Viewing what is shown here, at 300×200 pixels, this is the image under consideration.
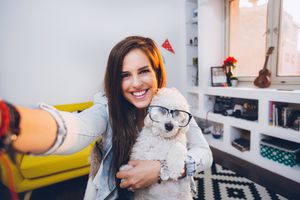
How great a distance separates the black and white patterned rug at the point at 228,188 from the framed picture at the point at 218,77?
4.15 feet

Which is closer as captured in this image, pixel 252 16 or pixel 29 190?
pixel 29 190

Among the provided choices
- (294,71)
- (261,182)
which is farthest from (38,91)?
(294,71)

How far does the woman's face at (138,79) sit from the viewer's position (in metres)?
0.79

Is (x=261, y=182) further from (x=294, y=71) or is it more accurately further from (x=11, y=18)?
(x=11, y=18)

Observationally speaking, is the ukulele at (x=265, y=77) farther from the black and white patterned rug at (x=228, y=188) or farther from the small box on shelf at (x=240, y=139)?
the black and white patterned rug at (x=228, y=188)

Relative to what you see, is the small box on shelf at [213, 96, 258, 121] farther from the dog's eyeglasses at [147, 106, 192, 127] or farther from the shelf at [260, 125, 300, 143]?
the dog's eyeglasses at [147, 106, 192, 127]

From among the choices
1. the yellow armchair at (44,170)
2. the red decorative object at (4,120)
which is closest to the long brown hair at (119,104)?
the red decorative object at (4,120)

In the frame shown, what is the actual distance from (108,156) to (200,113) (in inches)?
90.9

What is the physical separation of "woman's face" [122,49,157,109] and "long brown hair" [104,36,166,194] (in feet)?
0.07

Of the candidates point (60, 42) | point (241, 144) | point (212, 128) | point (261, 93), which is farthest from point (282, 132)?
point (60, 42)

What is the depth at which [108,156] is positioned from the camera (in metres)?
0.80

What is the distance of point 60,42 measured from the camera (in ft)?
7.82

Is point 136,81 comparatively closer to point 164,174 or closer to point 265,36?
point 164,174

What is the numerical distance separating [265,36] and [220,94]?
96 centimetres
